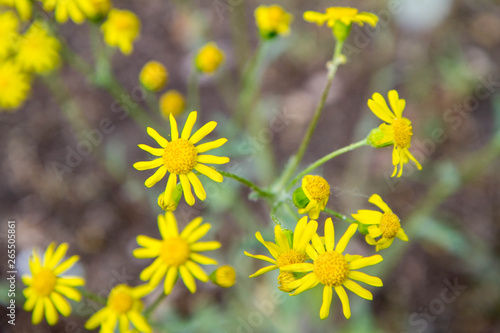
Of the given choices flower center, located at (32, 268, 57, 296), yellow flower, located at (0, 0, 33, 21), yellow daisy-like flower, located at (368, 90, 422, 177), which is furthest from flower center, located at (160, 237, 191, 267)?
yellow flower, located at (0, 0, 33, 21)

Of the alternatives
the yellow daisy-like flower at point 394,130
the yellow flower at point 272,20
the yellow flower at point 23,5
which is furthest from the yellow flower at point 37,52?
the yellow daisy-like flower at point 394,130

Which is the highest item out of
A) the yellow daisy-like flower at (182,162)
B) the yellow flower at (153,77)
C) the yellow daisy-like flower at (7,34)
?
the yellow daisy-like flower at (7,34)

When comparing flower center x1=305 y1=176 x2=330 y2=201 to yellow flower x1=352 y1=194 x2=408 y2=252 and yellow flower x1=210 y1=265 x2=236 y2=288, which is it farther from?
yellow flower x1=210 y1=265 x2=236 y2=288

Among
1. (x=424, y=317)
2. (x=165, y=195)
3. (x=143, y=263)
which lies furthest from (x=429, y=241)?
(x=165, y=195)

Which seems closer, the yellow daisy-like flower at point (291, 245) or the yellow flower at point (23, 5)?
the yellow daisy-like flower at point (291, 245)

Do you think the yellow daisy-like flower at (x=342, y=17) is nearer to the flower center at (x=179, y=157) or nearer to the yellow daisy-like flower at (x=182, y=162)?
the yellow daisy-like flower at (x=182, y=162)
